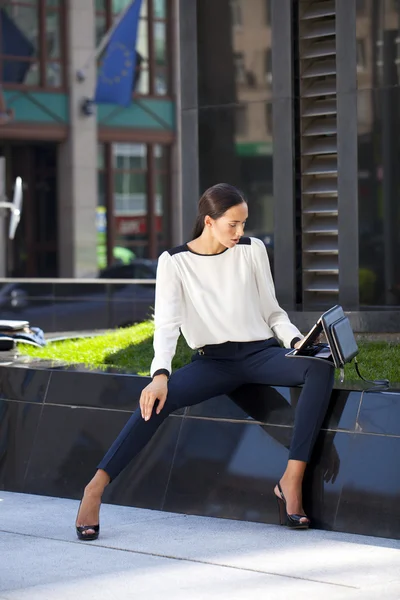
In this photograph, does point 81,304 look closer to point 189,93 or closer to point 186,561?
point 189,93

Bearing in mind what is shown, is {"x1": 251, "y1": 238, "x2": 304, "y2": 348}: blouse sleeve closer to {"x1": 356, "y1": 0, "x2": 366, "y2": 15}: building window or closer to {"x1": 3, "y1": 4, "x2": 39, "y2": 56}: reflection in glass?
{"x1": 356, "y1": 0, "x2": 366, "y2": 15}: building window

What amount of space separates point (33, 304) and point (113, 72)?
13869 millimetres

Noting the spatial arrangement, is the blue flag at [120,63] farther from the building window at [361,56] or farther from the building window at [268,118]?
the building window at [361,56]

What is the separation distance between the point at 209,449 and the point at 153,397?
2.62 feet

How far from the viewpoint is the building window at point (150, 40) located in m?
37.0

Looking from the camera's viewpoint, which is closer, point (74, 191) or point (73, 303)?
point (73, 303)

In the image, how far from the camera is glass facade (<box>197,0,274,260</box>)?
33.7ft

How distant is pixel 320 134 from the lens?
9875 mm

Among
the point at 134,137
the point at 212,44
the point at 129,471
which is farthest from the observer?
the point at 134,137

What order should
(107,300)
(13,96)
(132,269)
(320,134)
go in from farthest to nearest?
1. (13,96)
2. (132,269)
3. (107,300)
4. (320,134)

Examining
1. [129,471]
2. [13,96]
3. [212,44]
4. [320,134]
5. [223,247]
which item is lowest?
[129,471]

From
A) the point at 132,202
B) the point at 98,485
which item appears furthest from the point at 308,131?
the point at 132,202

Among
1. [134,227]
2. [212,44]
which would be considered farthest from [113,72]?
[212,44]

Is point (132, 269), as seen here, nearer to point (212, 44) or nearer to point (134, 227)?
point (134, 227)
